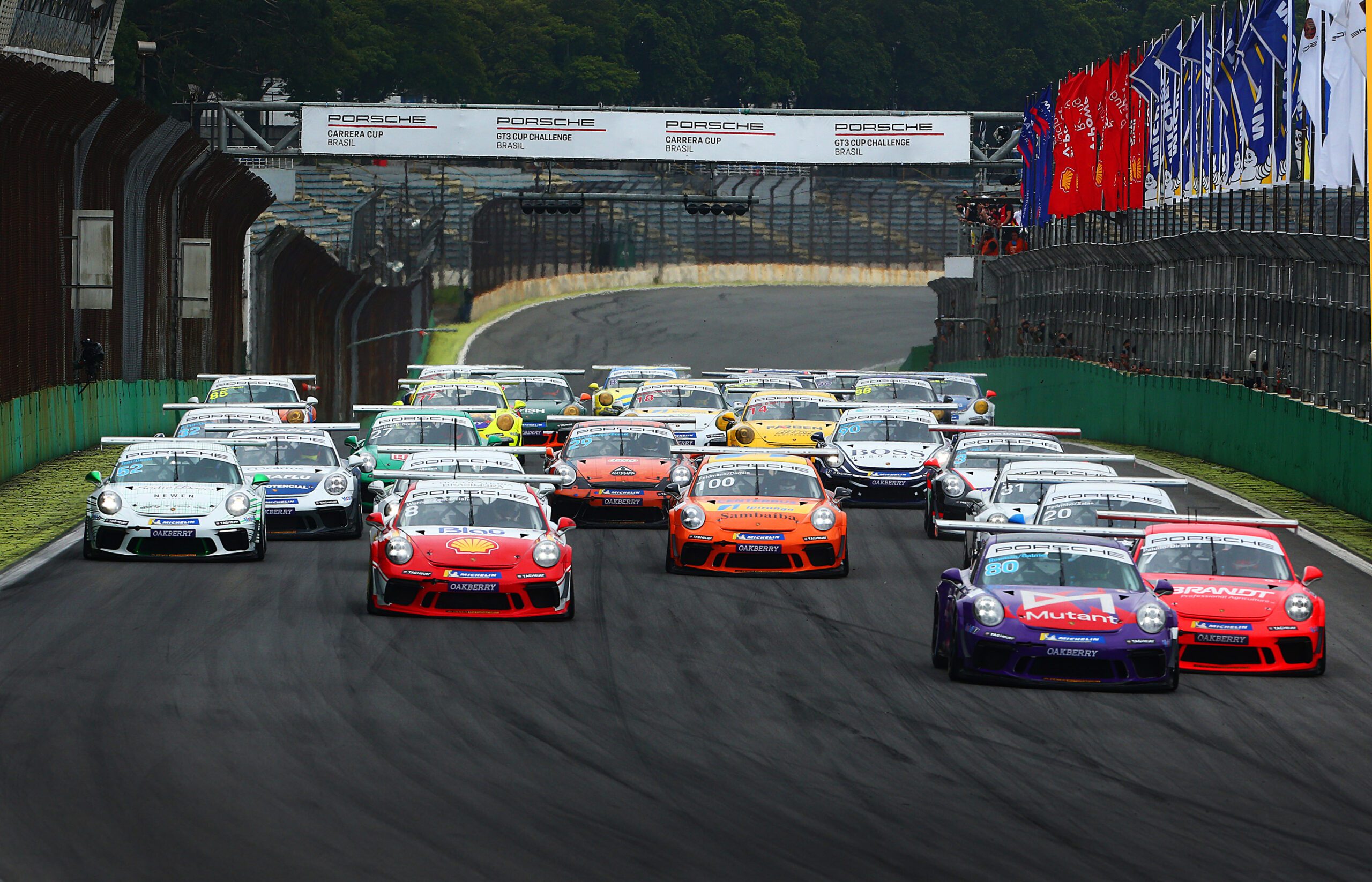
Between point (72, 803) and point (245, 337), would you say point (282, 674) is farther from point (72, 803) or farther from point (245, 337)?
point (245, 337)

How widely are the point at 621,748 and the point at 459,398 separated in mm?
20500

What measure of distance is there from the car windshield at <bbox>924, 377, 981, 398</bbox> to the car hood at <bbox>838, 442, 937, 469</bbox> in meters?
11.2

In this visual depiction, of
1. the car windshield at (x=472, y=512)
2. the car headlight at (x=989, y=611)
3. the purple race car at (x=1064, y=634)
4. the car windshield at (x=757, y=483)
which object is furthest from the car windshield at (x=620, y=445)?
the car headlight at (x=989, y=611)

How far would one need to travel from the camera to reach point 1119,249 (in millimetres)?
42094

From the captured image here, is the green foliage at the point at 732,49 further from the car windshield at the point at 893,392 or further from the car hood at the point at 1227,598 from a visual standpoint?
the car hood at the point at 1227,598

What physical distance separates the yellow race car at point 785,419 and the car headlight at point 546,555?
11.6 metres

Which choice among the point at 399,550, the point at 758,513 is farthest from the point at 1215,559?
the point at 399,550

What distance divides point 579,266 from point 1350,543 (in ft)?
242

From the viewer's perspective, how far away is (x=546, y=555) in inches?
670

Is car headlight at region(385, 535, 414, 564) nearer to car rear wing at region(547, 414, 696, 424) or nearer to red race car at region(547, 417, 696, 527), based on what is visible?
red race car at region(547, 417, 696, 527)

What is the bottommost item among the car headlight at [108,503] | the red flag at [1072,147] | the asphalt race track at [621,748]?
the asphalt race track at [621,748]

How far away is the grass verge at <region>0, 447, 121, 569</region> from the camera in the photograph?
2162cm

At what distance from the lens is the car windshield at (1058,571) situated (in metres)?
15.0

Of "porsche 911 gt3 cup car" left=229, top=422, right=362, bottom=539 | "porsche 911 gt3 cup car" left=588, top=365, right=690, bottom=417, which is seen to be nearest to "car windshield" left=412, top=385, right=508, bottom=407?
"porsche 911 gt3 cup car" left=588, top=365, right=690, bottom=417
